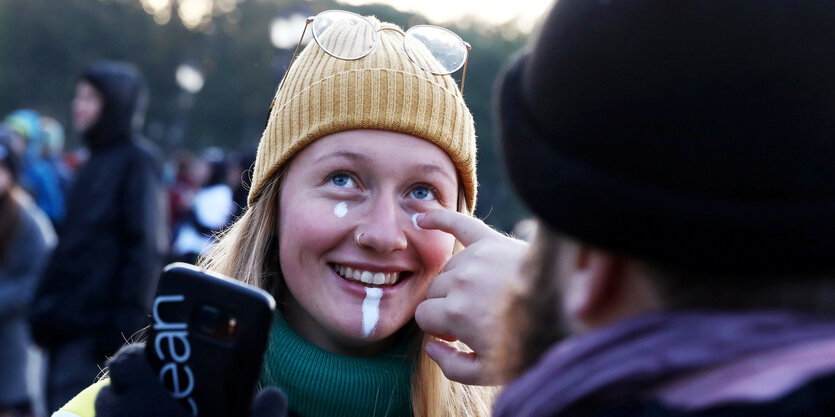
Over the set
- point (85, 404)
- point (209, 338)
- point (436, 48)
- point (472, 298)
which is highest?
point (436, 48)

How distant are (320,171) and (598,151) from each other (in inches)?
49.5

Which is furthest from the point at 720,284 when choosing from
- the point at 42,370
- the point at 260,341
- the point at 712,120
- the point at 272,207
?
the point at 42,370

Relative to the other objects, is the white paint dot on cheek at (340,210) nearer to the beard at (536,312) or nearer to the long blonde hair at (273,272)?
the long blonde hair at (273,272)

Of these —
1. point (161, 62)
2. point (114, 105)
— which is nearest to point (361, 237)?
point (114, 105)

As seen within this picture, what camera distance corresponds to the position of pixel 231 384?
1.49m

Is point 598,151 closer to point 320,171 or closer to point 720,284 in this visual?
point 720,284

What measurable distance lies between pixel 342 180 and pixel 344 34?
42 cm

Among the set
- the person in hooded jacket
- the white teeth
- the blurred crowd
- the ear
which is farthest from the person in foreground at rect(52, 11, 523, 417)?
the person in hooded jacket

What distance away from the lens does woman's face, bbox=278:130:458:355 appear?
7.11ft

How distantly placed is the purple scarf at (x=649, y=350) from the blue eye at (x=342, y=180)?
3.87 ft

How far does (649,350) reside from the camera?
1.02 m

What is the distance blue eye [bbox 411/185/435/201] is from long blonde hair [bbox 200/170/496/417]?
244 millimetres

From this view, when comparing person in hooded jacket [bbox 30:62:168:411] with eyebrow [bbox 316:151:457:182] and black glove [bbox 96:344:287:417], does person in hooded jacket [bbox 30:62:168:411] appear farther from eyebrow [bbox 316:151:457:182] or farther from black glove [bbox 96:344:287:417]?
black glove [bbox 96:344:287:417]

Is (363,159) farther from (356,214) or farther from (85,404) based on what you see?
(85,404)
